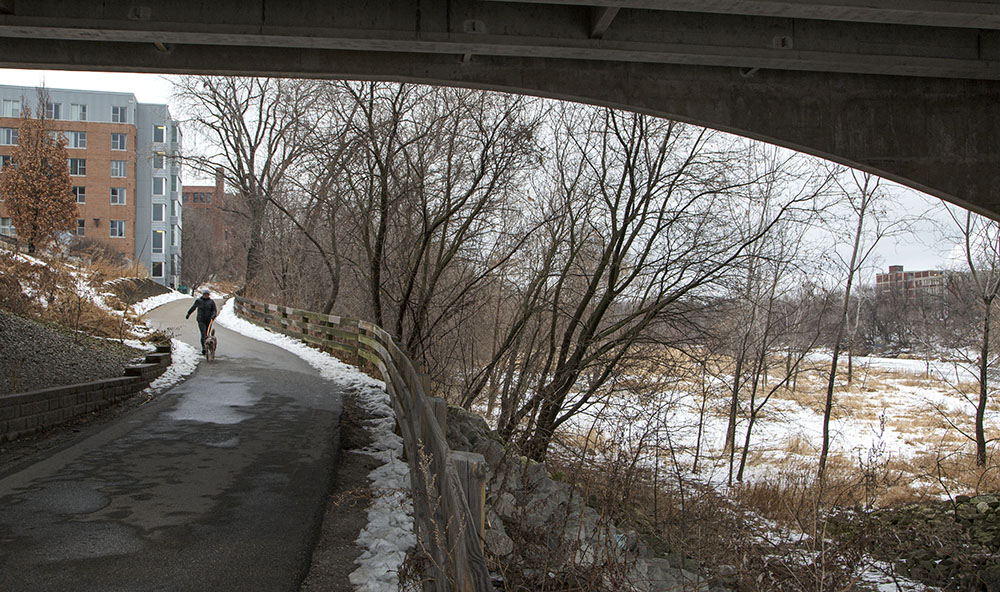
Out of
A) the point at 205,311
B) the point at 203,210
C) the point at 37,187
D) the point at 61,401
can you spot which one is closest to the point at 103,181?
the point at 37,187

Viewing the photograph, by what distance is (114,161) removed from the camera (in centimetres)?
5719

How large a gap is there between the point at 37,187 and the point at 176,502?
108 ft

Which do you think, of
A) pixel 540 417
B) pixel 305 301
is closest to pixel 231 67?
pixel 540 417

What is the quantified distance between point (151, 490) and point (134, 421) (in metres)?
3.74

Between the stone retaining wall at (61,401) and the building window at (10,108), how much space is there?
2339 inches

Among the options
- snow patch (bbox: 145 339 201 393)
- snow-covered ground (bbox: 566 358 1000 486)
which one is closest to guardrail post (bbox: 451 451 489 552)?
snow-covered ground (bbox: 566 358 1000 486)

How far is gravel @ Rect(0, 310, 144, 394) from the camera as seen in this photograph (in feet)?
33.4

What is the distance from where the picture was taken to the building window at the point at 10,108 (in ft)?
191

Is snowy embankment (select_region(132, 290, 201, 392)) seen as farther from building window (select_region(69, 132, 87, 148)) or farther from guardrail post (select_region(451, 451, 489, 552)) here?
building window (select_region(69, 132, 87, 148))

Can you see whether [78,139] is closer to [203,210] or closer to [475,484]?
[203,210]

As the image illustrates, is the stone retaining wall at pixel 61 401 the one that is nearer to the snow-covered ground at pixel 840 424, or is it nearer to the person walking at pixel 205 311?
the person walking at pixel 205 311

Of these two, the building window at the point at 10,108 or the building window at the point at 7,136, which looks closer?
the building window at the point at 7,136

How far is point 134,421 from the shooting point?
9867 mm

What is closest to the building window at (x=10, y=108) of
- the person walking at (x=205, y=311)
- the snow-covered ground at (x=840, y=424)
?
the person walking at (x=205, y=311)
